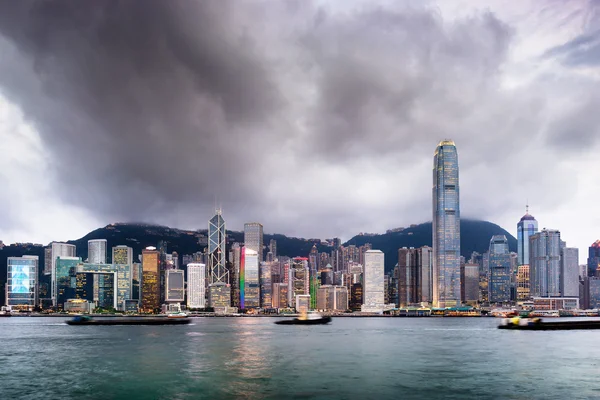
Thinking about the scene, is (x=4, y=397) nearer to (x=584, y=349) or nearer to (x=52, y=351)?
(x=52, y=351)

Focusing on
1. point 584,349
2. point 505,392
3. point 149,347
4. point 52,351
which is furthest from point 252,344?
point 505,392

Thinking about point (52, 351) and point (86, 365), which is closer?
point (86, 365)

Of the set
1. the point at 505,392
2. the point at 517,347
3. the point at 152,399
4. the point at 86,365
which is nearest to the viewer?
the point at 152,399

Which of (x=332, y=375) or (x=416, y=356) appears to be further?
(x=416, y=356)

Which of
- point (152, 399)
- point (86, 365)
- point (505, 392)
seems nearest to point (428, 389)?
point (505, 392)

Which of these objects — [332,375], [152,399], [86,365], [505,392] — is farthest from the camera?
[86,365]

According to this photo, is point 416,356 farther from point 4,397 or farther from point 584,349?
point 4,397

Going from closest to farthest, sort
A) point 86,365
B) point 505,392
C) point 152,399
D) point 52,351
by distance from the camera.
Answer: point 152,399, point 505,392, point 86,365, point 52,351

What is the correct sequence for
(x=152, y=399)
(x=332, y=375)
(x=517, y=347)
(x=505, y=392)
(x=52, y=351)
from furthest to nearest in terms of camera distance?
(x=517, y=347) < (x=52, y=351) < (x=332, y=375) < (x=505, y=392) < (x=152, y=399)
